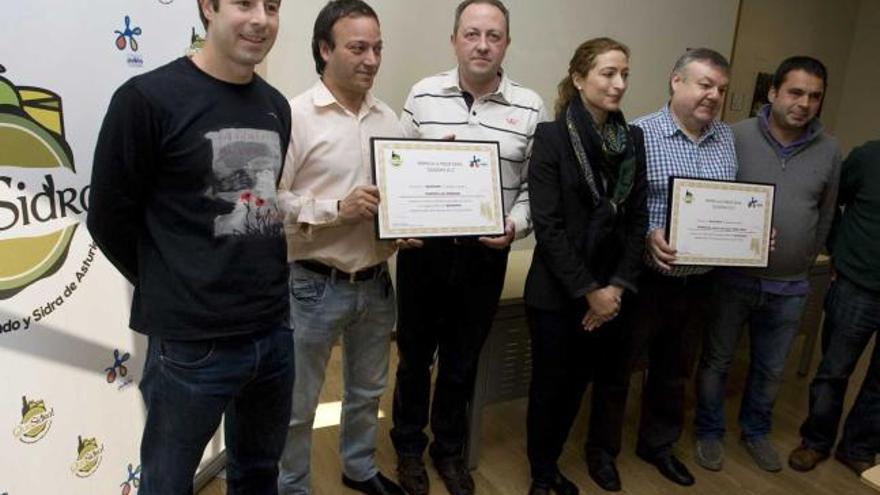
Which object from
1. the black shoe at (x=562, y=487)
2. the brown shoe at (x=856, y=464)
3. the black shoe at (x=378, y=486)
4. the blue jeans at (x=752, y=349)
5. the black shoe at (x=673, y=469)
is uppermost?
the blue jeans at (x=752, y=349)

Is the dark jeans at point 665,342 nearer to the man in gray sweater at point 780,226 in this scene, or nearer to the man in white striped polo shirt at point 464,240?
the man in gray sweater at point 780,226

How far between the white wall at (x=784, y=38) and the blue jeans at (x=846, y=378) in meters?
2.52

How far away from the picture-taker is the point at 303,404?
1.85 meters

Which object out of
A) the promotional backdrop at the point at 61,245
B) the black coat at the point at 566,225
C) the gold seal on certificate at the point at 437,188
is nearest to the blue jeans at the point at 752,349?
the black coat at the point at 566,225

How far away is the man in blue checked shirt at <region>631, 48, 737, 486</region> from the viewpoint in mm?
2125

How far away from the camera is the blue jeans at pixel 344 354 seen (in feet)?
5.86

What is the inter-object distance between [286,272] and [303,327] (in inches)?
15.4

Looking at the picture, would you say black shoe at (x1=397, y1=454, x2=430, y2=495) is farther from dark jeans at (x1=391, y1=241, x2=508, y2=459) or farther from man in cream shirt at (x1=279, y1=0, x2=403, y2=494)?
man in cream shirt at (x1=279, y1=0, x2=403, y2=494)

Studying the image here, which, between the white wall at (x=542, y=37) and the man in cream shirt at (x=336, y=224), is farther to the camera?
the white wall at (x=542, y=37)

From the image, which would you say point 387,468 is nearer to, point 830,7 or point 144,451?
point 144,451

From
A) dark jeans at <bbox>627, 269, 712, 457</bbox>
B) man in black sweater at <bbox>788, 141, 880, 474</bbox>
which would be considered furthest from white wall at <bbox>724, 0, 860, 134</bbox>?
dark jeans at <bbox>627, 269, 712, 457</bbox>

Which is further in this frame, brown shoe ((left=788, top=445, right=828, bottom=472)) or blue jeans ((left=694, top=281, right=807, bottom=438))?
brown shoe ((left=788, top=445, right=828, bottom=472))

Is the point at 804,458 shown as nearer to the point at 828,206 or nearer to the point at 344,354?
the point at 828,206

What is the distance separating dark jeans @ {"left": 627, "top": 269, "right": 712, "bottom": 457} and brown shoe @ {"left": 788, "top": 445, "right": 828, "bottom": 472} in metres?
0.58
